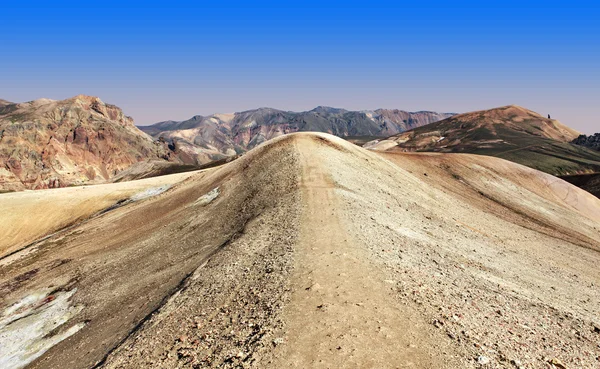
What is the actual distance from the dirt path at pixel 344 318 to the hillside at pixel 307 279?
0.06 meters

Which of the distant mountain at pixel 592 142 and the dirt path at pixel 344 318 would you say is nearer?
the dirt path at pixel 344 318

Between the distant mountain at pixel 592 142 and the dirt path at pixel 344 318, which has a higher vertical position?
the distant mountain at pixel 592 142

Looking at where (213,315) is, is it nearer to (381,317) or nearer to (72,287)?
(381,317)

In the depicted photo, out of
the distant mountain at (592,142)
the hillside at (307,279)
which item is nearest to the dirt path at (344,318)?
the hillside at (307,279)

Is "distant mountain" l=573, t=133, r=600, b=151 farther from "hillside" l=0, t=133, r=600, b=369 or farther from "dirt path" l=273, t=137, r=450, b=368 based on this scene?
"dirt path" l=273, t=137, r=450, b=368

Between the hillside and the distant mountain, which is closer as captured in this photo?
the hillside

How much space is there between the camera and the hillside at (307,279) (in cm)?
1292

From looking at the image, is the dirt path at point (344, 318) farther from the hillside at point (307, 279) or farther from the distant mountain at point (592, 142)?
the distant mountain at point (592, 142)

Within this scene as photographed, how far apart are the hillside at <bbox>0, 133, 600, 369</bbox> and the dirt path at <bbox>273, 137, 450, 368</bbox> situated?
0.19 ft

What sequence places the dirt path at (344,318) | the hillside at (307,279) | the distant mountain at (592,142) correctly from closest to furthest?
the dirt path at (344,318) < the hillside at (307,279) < the distant mountain at (592,142)

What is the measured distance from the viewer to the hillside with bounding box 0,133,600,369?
42.4 ft

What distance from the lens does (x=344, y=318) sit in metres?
13.4

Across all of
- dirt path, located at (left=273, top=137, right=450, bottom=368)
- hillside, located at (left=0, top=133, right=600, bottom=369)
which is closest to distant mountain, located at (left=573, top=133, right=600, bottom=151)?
hillside, located at (left=0, top=133, right=600, bottom=369)

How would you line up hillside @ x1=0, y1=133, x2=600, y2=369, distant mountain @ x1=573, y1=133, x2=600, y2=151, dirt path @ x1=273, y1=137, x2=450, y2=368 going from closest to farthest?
dirt path @ x1=273, y1=137, x2=450, y2=368, hillside @ x1=0, y1=133, x2=600, y2=369, distant mountain @ x1=573, y1=133, x2=600, y2=151
